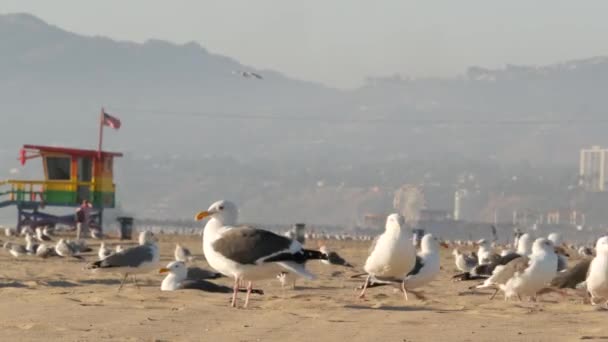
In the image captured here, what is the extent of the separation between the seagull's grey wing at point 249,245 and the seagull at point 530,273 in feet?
8.76

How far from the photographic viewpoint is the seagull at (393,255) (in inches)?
517

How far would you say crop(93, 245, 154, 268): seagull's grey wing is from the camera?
634 inches

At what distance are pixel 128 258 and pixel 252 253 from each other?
184 inches

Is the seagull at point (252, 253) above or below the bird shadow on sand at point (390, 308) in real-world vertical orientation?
above

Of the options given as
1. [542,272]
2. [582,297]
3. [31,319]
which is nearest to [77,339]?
[31,319]

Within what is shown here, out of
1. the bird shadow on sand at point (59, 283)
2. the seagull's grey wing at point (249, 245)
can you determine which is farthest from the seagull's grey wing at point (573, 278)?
the bird shadow on sand at point (59, 283)

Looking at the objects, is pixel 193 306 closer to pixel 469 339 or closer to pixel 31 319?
pixel 31 319

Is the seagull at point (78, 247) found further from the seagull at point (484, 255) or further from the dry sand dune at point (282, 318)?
the dry sand dune at point (282, 318)

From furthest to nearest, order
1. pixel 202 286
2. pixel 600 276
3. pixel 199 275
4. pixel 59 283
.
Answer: pixel 59 283 → pixel 199 275 → pixel 202 286 → pixel 600 276

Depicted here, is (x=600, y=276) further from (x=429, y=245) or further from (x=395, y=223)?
(x=429, y=245)

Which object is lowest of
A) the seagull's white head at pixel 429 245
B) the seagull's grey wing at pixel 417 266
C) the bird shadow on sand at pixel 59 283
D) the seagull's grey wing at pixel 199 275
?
the bird shadow on sand at pixel 59 283

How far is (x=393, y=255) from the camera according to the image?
43.0 feet

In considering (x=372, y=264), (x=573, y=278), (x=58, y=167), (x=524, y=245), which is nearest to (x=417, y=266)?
(x=372, y=264)

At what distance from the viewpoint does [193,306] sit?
1148 centimetres
